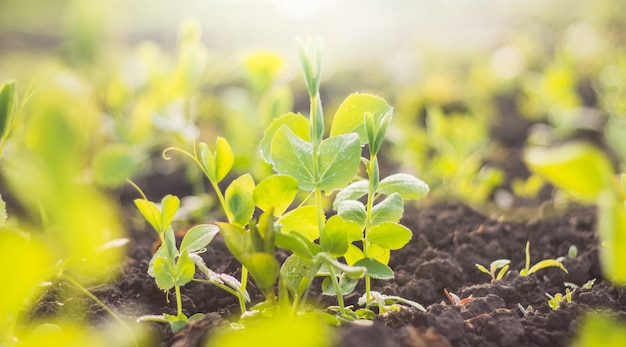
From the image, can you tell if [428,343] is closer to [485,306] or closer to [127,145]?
[485,306]

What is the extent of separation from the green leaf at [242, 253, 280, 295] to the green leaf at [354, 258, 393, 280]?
0.16m

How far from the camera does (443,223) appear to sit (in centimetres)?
140

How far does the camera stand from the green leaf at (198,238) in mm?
879

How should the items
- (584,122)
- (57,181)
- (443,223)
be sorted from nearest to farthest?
(57,181) → (443,223) → (584,122)

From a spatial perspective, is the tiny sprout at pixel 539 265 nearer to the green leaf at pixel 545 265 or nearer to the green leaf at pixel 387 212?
the green leaf at pixel 545 265

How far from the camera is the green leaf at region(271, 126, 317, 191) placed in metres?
0.85

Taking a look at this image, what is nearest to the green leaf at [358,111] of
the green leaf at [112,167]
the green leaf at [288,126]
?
the green leaf at [288,126]

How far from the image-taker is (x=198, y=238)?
0.89m

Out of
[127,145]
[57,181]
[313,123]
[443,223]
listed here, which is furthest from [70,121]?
[127,145]

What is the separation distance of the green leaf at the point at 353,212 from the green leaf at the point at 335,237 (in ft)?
0.19

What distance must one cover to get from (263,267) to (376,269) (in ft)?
0.63

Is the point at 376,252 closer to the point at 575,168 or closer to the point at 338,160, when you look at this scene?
the point at 338,160

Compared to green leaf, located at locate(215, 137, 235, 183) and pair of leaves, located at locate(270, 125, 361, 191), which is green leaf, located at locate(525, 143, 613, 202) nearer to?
pair of leaves, located at locate(270, 125, 361, 191)

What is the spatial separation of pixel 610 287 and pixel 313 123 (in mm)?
571
